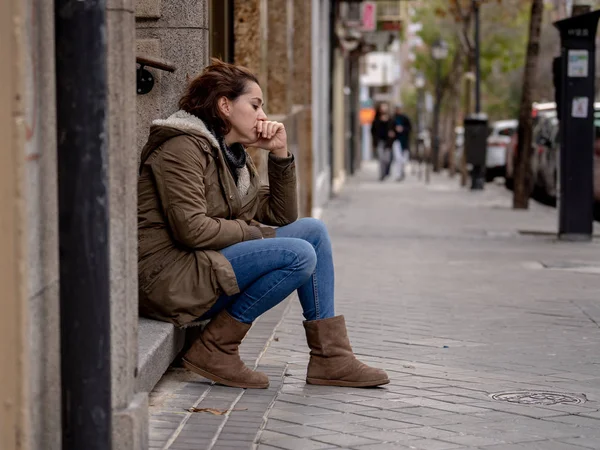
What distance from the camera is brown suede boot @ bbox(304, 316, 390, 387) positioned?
5961 mm

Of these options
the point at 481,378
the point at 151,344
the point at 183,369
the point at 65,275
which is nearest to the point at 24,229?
the point at 65,275

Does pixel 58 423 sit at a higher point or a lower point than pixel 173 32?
lower

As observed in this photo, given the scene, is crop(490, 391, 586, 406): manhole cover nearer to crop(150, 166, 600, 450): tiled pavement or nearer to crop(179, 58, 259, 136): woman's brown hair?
crop(150, 166, 600, 450): tiled pavement

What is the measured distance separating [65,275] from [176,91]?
312cm

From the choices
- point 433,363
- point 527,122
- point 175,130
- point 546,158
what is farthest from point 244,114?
point 546,158

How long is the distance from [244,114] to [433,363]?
164 centimetres

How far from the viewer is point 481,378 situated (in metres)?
6.29

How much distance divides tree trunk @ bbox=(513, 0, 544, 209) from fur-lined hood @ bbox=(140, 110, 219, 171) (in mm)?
Answer: 13861

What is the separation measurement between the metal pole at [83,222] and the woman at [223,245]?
4.84ft

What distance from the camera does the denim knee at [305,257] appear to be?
573 centimetres

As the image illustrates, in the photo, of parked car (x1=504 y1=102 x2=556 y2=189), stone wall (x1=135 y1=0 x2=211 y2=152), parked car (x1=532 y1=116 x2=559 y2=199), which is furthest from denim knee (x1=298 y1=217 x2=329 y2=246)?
parked car (x1=504 y1=102 x2=556 y2=189)

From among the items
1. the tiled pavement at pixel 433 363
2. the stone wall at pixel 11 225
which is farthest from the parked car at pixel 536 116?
the stone wall at pixel 11 225

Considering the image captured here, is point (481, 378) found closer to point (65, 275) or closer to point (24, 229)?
point (65, 275)

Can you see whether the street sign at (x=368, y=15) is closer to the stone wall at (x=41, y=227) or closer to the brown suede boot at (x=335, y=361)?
the brown suede boot at (x=335, y=361)
